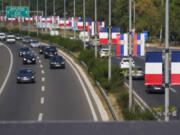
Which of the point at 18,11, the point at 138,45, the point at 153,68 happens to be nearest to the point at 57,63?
the point at 138,45

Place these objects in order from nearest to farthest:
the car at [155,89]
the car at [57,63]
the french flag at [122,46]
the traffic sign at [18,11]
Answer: the french flag at [122,46] < the car at [155,89] < the car at [57,63] < the traffic sign at [18,11]

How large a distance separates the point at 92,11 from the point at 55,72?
299ft

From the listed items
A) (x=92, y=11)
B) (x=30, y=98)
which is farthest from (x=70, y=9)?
(x=30, y=98)

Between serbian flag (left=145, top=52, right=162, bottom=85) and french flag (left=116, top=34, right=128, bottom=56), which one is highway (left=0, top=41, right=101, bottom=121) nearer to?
french flag (left=116, top=34, right=128, bottom=56)

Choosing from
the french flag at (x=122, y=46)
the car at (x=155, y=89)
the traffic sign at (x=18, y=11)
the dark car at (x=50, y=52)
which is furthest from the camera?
the traffic sign at (x=18, y=11)

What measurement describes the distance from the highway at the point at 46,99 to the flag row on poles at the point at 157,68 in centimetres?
895

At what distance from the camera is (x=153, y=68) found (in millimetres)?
17859

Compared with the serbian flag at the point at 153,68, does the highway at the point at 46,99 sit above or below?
below

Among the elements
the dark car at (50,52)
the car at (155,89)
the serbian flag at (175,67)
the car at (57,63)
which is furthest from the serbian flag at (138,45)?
the dark car at (50,52)

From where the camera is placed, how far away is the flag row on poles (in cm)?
1775

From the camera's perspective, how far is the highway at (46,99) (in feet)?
Answer: 90.7

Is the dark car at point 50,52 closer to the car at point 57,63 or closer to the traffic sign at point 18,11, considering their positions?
the car at point 57,63

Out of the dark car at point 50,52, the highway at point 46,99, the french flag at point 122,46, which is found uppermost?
the french flag at point 122,46

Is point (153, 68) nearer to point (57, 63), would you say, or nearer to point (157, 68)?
point (157, 68)
